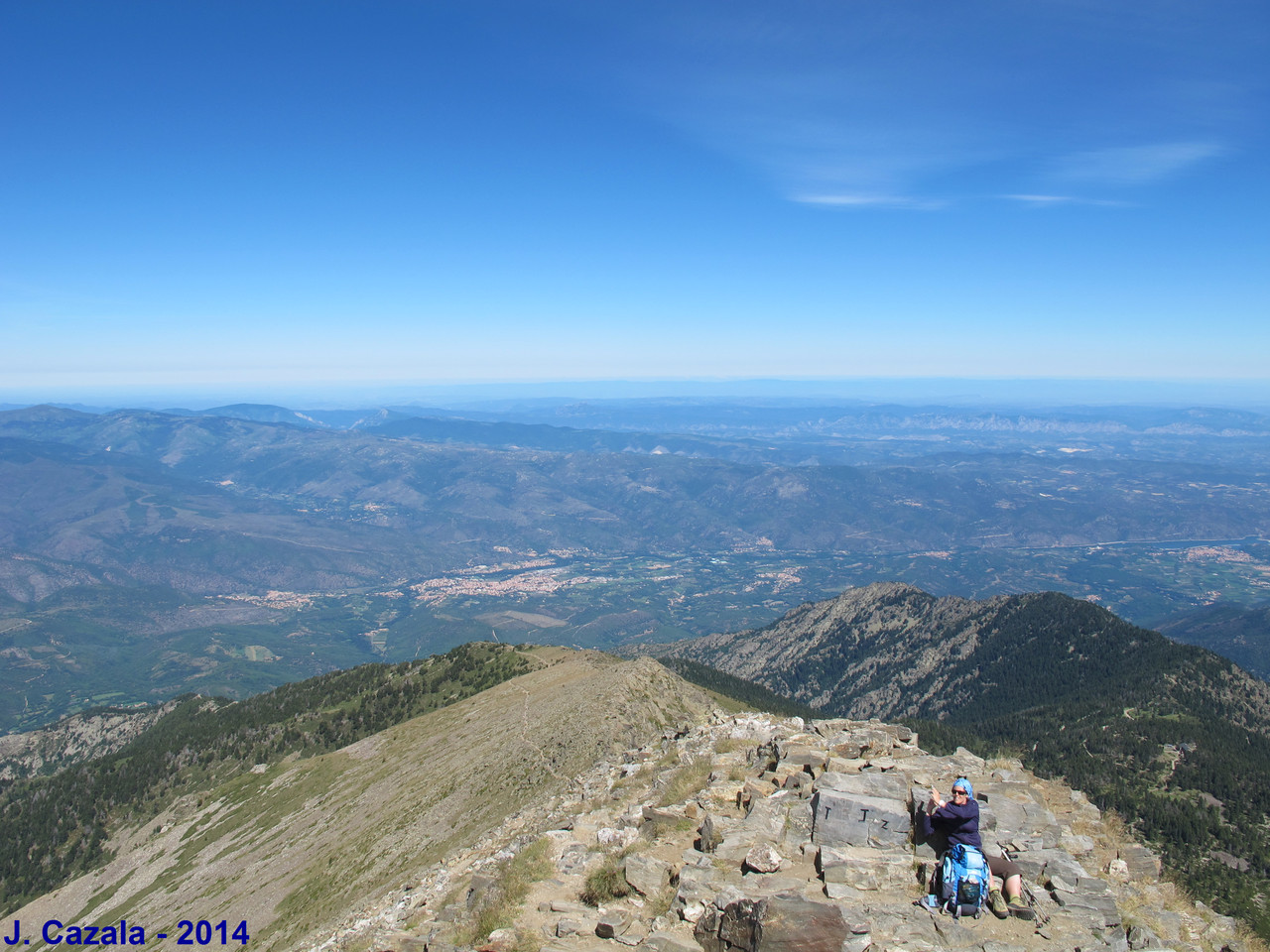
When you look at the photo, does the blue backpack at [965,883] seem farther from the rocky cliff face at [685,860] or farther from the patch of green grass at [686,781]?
the patch of green grass at [686,781]

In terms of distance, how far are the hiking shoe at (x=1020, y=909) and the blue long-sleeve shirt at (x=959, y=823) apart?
165 centimetres

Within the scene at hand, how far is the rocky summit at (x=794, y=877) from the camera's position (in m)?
20.5

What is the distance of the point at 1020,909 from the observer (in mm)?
20891

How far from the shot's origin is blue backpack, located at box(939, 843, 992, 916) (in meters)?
20.9

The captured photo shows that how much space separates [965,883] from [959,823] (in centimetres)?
178

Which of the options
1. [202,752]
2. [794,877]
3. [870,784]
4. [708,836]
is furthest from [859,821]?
[202,752]

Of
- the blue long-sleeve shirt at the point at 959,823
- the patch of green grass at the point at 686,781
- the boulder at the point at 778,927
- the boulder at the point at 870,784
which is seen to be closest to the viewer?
the boulder at the point at 778,927

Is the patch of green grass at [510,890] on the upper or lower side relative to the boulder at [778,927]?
lower

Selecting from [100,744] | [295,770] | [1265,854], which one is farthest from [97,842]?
[1265,854]

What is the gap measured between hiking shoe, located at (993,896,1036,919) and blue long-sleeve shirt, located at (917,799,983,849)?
1653mm

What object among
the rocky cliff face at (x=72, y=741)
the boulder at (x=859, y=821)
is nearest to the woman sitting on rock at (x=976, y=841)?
the boulder at (x=859, y=821)

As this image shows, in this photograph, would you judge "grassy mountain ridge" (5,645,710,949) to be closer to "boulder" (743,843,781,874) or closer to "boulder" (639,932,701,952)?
"boulder" (743,843,781,874)

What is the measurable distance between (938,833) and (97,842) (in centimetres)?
13567

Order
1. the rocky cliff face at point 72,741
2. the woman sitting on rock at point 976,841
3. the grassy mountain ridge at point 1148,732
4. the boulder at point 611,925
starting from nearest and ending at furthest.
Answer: the woman sitting on rock at point 976,841 → the boulder at point 611,925 → the grassy mountain ridge at point 1148,732 → the rocky cliff face at point 72,741
